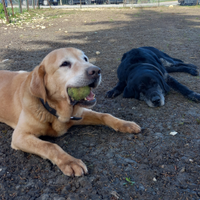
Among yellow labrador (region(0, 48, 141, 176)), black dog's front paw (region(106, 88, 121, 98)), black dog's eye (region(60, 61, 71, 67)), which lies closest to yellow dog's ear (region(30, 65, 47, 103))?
yellow labrador (region(0, 48, 141, 176))

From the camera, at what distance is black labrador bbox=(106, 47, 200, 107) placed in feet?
12.3

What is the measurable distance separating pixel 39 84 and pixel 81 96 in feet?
1.65

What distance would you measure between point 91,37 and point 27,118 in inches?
259

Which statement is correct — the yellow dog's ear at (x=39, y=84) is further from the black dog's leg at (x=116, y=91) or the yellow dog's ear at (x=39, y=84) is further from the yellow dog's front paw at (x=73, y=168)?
the black dog's leg at (x=116, y=91)

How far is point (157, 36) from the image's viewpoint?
27.8 ft

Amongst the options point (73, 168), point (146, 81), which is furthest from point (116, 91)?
point (73, 168)

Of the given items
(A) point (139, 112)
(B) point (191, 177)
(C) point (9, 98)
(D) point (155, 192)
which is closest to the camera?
(D) point (155, 192)

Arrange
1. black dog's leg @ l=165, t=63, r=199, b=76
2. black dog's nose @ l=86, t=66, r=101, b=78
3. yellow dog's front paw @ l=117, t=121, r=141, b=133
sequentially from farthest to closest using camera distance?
black dog's leg @ l=165, t=63, r=199, b=76 → yellow dog's front paw @ l=117, t=121, r=141, b=133 → black dog's nose @ l=86, t=66, r=101, b=78

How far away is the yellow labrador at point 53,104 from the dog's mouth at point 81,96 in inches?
0.5

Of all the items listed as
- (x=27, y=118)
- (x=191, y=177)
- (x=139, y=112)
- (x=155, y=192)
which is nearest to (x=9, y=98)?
(x=27, y=118)

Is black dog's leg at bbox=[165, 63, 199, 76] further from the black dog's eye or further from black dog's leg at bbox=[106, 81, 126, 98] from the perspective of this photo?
the black dog's eye

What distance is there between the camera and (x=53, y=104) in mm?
2701

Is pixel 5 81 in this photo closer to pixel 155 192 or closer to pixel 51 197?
pixel 51 197

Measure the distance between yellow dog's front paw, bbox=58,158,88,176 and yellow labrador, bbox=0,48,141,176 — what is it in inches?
0.4
